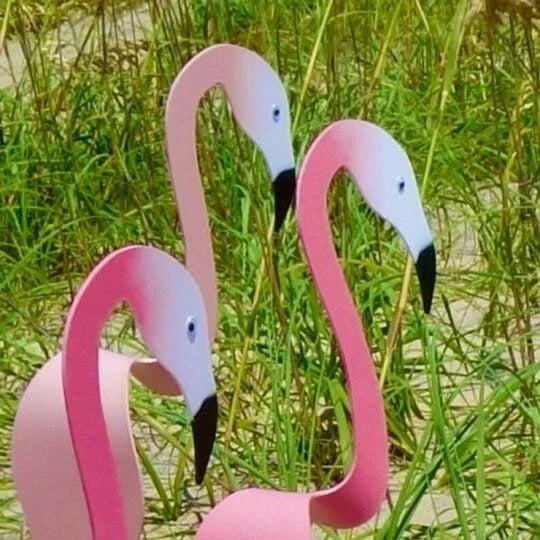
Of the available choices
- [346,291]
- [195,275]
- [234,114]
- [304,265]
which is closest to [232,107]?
[234,114]

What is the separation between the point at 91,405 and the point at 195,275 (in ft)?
1.76

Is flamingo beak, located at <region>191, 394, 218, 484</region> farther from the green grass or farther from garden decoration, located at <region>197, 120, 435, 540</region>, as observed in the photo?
the green grass

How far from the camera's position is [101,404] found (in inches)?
39.4

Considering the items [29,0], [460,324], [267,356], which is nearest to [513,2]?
[267,356]

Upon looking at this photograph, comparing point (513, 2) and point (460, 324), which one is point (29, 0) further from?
point (513, 2)

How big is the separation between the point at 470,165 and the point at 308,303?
709 millimetres

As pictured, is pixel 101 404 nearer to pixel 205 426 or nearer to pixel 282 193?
pixel 205 426

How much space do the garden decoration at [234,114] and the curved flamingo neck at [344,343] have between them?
0.22 metres

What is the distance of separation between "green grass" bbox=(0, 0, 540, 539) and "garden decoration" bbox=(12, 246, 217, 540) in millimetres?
335

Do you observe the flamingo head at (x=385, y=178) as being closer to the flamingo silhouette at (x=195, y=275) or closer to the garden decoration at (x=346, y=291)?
the garden decoration at (x=346, y=291)

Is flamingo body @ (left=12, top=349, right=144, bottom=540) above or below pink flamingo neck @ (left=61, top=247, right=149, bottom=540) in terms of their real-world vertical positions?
below

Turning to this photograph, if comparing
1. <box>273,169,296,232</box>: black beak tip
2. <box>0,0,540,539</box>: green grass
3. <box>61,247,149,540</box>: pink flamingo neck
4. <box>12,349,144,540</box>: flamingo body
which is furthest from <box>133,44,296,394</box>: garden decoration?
<box>61,247,149,540</box>: pink flamingo neck

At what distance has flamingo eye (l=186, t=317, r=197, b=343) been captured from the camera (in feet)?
3.29

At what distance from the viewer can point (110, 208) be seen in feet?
8.23
